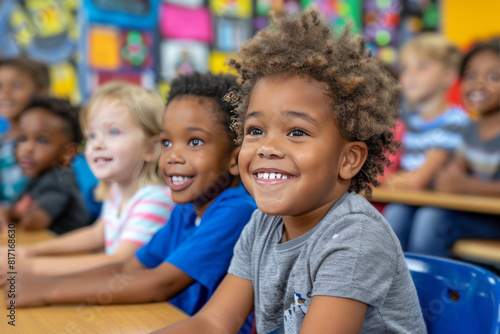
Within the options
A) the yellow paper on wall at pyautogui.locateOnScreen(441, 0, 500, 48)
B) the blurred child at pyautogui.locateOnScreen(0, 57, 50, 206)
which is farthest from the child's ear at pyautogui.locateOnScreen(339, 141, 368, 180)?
the yellow paper on wall at pyautogui.locateOnScreen(441, 0, 500, 48)

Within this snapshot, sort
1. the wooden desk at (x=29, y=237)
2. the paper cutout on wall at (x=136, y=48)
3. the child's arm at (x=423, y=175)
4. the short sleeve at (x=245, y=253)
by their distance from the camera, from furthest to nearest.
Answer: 1. the paper cutout on wall at (x=136, y=48)
2. the child's arm at (x=423, y=175)
3. the wooden desk at (x=29, y=237)
4. the short sleeve at (x=245, y=253)

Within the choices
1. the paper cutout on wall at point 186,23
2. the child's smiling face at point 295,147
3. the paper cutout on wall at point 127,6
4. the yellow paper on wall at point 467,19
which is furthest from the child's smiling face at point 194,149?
the yellow paper on wall at point 467,19

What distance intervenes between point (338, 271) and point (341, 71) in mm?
284

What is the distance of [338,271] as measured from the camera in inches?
25.1

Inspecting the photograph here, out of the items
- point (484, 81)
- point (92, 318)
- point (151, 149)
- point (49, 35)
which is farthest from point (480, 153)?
point (49, 35)

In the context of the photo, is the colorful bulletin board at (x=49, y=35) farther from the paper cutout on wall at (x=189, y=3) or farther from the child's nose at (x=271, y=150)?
the child's nose at (x=271, y=150)

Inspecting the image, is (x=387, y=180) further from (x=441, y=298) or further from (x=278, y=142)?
(x=278, y=142)

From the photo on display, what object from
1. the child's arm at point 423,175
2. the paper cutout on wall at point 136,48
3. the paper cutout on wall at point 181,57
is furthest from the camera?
the paper cutout on wall at point 181,57

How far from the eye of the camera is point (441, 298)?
2.62ft

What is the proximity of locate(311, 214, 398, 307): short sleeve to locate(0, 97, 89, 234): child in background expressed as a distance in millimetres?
1279

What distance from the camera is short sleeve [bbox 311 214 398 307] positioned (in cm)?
63

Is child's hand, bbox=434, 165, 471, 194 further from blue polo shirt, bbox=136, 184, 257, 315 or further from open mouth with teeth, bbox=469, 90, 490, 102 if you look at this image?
blue polo shirt, bbox=136, 184, 257, 315

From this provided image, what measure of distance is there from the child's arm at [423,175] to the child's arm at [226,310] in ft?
5.76

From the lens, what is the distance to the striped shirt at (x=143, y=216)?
1190mm
